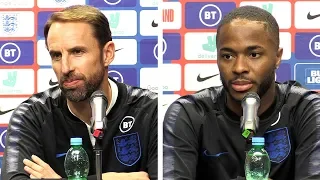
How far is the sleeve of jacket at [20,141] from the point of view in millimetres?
2424

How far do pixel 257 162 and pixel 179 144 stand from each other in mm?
464

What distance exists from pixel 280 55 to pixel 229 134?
0.44 m

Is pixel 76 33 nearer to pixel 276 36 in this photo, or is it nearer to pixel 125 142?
pixel 125 142

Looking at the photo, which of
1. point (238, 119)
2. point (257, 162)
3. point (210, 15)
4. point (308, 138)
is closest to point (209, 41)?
point (210, 15)

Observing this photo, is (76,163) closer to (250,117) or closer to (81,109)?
(81,109)

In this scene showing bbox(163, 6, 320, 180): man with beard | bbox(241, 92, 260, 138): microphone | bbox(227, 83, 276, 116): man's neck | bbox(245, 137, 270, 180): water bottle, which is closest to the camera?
bbox(241, 92, 260, 138): microphone

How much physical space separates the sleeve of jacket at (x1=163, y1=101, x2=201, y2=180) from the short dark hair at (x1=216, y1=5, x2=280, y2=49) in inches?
17.1

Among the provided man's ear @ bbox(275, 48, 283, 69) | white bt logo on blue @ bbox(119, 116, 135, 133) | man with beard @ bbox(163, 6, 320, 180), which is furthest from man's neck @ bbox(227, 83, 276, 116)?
white bt logo on blue @ bbox(119, 116, 135, 133)

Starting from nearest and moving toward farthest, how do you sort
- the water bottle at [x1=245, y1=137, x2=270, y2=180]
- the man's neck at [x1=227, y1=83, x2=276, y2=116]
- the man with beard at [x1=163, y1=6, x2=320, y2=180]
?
the water bottle at [x1=245, y1=137, x2=270, y2=180] < the man with beard at [x1=163, y1=6, x2=320, y2=180] < the man's neck at [x1=227, y1=83, x2=276, y2=116]

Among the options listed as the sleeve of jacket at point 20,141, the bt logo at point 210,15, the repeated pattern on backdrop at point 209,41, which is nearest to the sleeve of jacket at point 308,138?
the repeated pattern on backdrop at point 209,41

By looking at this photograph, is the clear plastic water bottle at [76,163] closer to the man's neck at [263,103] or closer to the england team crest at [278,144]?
the man's neck at [263,103]

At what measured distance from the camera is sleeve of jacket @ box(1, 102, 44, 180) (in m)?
2.42

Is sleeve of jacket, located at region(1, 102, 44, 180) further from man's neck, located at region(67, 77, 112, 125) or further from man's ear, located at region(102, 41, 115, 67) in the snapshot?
man's ear, located at region(102, 41, 115, 67)

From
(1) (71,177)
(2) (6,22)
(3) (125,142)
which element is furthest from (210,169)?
(2) (6,22)
